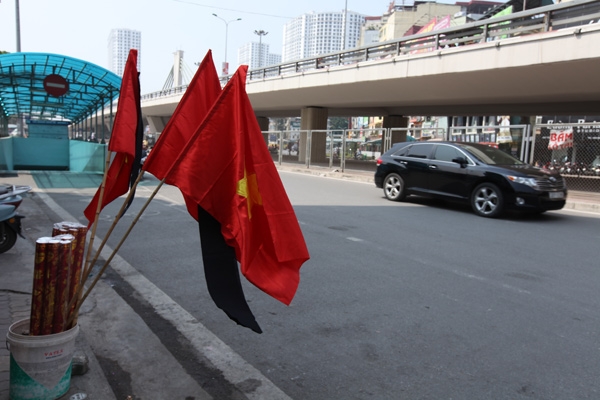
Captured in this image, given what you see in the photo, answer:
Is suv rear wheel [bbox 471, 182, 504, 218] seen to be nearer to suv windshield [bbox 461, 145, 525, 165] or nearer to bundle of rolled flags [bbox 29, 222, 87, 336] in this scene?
suv windshield [bbox 461, 145, 525, 165]

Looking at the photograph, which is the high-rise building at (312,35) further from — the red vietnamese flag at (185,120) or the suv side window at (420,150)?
the red vietnamese flag at (185,120)

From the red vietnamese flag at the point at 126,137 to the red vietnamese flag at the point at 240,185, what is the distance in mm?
534

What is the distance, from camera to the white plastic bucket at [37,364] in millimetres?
2639

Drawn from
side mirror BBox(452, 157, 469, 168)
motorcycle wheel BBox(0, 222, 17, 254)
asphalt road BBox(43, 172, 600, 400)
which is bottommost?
asphalt road BBox(43, 172, 600, 400)

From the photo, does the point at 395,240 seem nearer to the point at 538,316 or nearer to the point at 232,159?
the point at 538,316

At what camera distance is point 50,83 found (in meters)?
16.1

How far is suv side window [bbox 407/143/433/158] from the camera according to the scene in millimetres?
11727

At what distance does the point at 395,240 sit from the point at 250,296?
3.37m

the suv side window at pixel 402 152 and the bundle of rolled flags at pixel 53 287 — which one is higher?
the suv side window at pixel 402 152

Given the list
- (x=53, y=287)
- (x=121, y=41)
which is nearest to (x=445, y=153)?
(x=53, y=287)

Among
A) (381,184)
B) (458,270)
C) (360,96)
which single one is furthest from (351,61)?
(458,270)

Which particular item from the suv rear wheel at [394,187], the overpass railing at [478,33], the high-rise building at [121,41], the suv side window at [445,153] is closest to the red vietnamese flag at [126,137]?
the suv side window at [445,153]

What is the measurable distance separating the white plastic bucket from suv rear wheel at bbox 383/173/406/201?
1031 cm

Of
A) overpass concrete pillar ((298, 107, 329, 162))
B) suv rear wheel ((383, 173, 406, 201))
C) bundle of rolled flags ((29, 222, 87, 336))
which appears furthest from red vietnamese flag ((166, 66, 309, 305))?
overpass concrete pillar ((298, 107, 329, 162))
